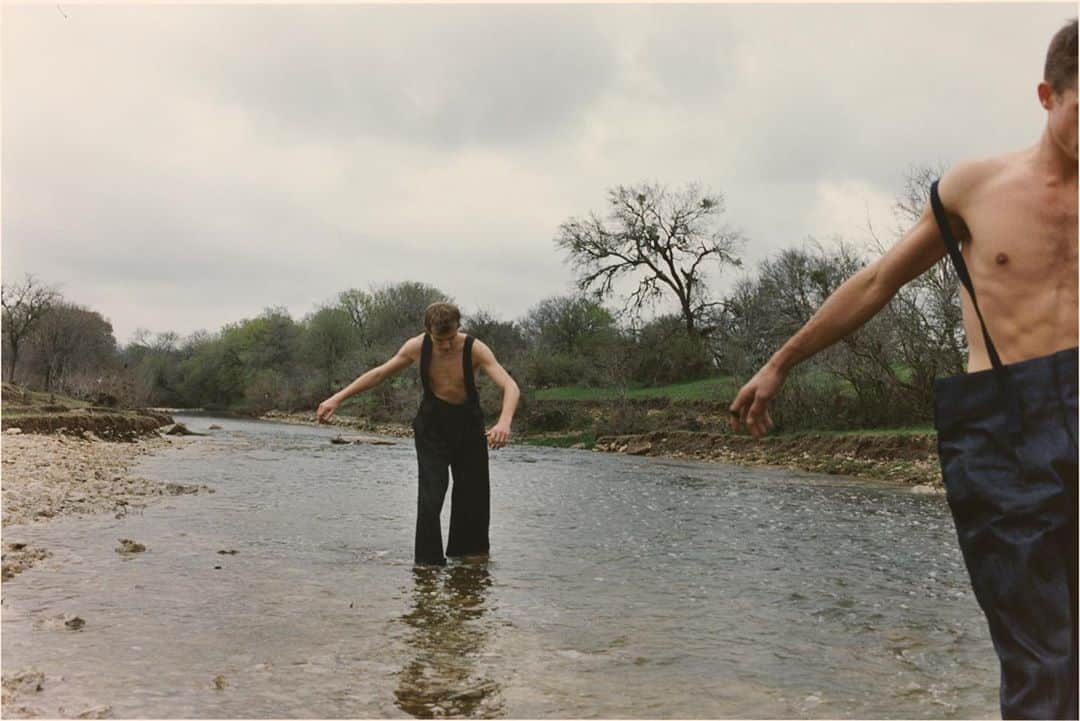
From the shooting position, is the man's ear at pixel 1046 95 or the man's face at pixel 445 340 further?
the man's face at pixel 445 340

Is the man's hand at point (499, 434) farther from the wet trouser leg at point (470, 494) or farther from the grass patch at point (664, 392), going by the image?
the grass patch at point (664, 392)

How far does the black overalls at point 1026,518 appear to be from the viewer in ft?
7.60

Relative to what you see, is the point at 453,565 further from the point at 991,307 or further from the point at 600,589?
the point at 991,307

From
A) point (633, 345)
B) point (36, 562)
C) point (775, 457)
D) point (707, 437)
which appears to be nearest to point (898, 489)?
point (775, 457)

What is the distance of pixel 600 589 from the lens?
6.74 m

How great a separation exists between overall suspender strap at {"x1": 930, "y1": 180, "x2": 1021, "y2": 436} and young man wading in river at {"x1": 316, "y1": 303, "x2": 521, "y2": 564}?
5.03 meters

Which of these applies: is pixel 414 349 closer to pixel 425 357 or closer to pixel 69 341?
→ pixel 425 357

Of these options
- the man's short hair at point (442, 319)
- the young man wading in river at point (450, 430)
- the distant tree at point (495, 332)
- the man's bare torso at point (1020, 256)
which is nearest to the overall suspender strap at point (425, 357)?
the young man wading in river at point (450, 430)

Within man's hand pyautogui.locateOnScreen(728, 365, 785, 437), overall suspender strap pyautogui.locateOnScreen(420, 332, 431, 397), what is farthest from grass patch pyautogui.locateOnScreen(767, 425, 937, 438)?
man's hand pyautogui.locateOnScreen(728, 365, 785, 437)

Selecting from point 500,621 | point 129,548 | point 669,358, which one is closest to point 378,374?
point 129,548

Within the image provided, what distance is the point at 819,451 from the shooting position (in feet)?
87.1

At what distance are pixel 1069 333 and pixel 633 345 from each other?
158 feet

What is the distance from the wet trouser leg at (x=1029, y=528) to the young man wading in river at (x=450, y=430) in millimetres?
5178

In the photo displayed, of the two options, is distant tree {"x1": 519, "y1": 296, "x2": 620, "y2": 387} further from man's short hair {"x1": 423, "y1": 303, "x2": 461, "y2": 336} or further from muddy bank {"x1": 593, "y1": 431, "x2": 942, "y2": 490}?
man's short hair {"x1": 423, "y1": 303, "x2": 461, "y2": 336}
